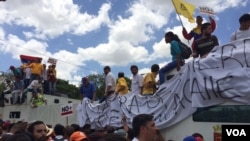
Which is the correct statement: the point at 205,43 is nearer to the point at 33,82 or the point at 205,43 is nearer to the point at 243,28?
the point at 243,28

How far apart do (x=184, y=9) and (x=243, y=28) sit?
3156 mm

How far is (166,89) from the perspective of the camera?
8.54 meters

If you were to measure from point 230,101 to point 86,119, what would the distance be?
5043mm

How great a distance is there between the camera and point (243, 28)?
725 centimetres

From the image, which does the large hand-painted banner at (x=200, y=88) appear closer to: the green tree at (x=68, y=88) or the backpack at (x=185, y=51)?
the backpack at (x=185, y=51)

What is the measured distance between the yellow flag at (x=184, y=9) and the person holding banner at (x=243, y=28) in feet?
9.10

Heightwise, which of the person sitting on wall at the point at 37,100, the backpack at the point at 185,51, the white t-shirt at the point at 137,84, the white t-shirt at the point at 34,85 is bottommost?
the person sitting on wall at the point at 37,100

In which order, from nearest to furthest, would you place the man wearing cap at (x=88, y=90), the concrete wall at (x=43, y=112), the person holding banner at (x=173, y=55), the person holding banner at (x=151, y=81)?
the person holding banner at (x=173, y=55)
the person holding banner at (x=151, y=81)
the man wearing cap at (x=88, y=90)
the concrete wall at (x=43, y=112)

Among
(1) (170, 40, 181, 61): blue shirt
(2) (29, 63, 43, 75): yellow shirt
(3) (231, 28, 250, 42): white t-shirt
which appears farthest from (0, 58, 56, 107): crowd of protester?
(3) (231, 28, 250, 42): white t-shirt

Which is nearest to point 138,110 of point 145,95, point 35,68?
point 145,95

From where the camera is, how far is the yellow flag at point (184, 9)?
1004 centimetres

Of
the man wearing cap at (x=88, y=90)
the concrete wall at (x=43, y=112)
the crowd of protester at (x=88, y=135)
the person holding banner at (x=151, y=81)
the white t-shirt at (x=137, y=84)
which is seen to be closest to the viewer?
the crowd of protester at (x=88, y=135)

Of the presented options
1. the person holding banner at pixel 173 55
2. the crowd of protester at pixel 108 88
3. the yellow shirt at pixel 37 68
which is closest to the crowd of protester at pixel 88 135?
the crowd of protester at pixel 108 88

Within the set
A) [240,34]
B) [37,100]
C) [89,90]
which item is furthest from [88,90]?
[240,34]
